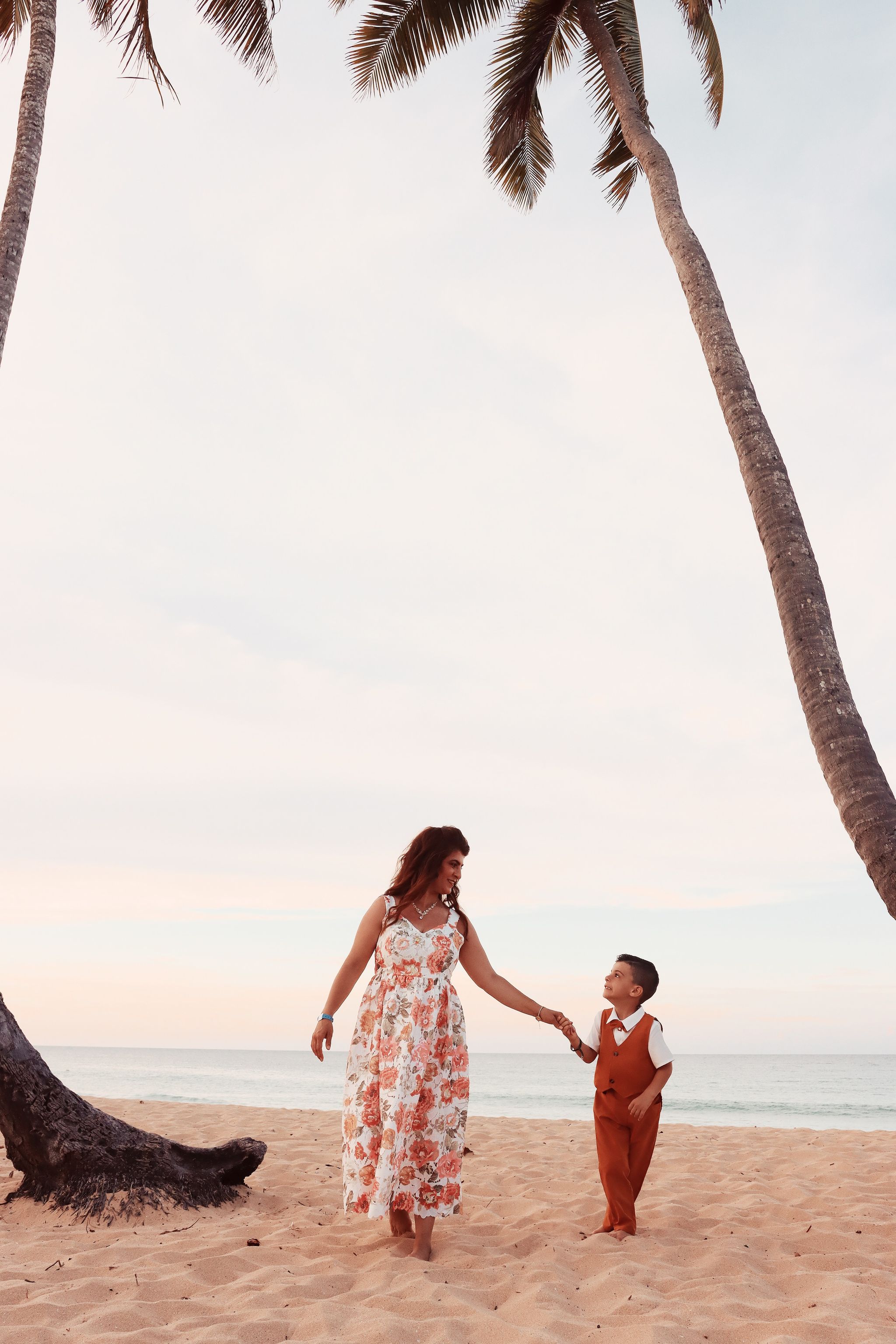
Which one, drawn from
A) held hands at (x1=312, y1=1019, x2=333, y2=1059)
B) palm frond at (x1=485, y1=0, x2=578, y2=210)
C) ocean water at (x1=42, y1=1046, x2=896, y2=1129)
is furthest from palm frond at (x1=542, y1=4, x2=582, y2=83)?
ocean water at (x1=42, y1=1046, x2=896, y2=1129)

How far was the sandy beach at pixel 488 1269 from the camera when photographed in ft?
10.1

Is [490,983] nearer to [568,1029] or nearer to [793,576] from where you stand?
[568,1029]

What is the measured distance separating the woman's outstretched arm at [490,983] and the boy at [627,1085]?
0.11m

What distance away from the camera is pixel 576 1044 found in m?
4.59

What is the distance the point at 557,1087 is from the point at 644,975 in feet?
102

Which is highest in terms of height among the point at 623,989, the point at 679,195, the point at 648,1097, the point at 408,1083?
the point at 679,195

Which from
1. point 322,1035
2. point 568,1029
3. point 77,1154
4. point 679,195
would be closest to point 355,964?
point 322,1035

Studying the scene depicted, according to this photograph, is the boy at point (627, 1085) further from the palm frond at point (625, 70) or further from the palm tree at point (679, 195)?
the palm frond at point (625, 70)

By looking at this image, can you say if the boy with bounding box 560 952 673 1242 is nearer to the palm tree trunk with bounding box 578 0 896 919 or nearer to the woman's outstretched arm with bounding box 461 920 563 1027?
the woman's outstretched arm with bounding box 461 920 563 1027

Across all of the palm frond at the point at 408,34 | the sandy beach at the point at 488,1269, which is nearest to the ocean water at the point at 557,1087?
the sandy beach at the point at 488,1269

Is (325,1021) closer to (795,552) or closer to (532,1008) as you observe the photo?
(532,1008)

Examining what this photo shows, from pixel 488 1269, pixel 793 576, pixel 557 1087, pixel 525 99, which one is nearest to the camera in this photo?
pixel 488 1269

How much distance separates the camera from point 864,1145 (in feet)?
26.2

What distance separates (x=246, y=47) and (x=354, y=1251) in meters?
10.6
